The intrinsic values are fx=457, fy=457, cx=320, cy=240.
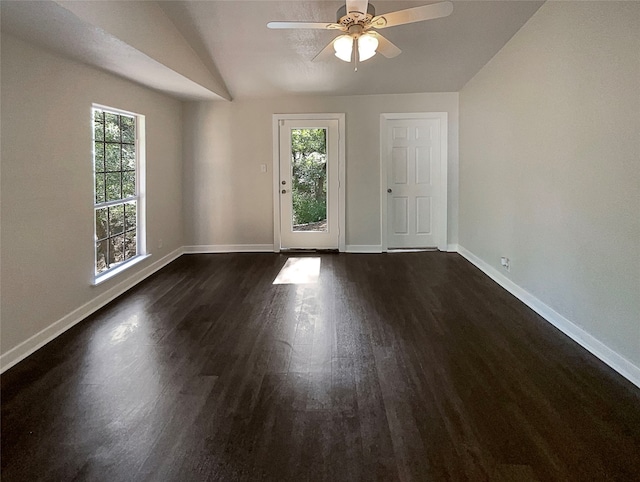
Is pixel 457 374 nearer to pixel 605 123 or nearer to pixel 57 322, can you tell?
pixel 605 123

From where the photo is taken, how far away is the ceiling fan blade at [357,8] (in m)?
2.85

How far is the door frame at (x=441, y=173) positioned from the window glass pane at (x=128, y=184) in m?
3.24

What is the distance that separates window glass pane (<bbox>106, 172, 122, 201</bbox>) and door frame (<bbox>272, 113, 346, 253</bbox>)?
2335 millimetres

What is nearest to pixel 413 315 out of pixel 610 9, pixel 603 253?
pixel 603 253

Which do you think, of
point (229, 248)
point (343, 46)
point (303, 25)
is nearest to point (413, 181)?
point (229, 248)

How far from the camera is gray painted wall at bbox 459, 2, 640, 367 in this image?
267 cm

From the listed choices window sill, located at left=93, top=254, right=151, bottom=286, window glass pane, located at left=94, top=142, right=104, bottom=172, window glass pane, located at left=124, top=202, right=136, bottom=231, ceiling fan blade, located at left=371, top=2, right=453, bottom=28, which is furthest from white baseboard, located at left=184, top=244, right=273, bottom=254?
ceiling fan blade, located at left=371, top=2, right=453, bottom=28

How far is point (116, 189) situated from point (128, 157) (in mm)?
481

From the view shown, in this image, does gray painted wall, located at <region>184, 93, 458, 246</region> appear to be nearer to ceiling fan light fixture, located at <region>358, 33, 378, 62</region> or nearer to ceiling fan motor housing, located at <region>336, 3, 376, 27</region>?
ceiling fan light fixture, located at <region>358, 33, 378, 62</region>

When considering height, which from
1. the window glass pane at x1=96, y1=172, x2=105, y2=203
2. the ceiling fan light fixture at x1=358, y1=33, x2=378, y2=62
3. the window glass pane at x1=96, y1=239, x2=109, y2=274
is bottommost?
the window glass pane at x1=96, y1=239, x2=109, y2=274

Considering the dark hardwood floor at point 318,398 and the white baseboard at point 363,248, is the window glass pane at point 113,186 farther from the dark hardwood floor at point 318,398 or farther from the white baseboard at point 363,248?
the white baseboard at point 363,248

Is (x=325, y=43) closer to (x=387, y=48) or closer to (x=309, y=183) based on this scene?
(x=387, y=48)

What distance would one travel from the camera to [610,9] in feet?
9.11

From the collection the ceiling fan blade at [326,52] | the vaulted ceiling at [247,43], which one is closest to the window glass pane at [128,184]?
the vaulted ceiling at [247,43]
